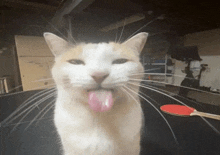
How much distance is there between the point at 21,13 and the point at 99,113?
45 centimetres

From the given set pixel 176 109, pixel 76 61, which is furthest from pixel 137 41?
pixel 176 109

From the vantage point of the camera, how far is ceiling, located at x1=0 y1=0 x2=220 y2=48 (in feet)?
1.46

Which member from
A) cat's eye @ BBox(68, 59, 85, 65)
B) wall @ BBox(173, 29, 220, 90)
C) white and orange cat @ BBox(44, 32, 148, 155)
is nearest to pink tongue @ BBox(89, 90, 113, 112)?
white and orange cat @ BBox(44, 32, 148, 155)

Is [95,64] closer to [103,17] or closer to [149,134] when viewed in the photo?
[103,17]

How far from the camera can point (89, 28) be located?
466mm

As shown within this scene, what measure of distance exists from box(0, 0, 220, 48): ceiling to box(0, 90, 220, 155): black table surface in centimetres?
24

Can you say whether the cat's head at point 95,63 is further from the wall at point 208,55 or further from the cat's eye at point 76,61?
the wall at point 208,55

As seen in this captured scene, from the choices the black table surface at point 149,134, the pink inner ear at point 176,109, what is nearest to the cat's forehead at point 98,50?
the black table surface at point 149,134

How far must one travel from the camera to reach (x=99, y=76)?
0.39 meters

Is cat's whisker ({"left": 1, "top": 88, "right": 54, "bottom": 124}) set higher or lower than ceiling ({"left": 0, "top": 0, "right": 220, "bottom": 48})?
lower

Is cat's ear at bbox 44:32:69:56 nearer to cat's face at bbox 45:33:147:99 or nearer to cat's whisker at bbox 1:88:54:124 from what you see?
cat's face at bbox 45:33:147:99

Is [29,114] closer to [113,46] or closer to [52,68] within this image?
[52,68]

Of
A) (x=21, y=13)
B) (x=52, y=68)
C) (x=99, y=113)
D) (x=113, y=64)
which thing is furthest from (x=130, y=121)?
(x=21, y=13)

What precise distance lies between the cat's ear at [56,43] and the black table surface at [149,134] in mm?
189
